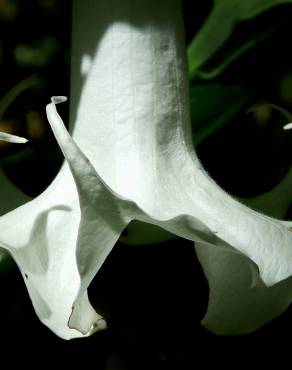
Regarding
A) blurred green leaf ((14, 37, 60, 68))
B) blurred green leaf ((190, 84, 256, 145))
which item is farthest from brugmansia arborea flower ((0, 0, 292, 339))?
blurred green leaf ((14, 37, 60, 68))

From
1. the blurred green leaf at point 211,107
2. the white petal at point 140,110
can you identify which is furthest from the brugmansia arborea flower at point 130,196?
the blurred green leaf at point 211,107

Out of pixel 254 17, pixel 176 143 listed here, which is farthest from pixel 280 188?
pixel 254 17

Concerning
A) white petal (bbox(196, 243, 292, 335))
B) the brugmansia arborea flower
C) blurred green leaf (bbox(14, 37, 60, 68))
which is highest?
blurred green leaf (bbox(14, 37, 60, 68))

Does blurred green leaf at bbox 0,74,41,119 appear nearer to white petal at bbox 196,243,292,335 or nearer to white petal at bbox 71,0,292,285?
white petal at bbox 71,0,292,285

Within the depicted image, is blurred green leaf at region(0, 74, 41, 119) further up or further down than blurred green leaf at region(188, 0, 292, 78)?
further down

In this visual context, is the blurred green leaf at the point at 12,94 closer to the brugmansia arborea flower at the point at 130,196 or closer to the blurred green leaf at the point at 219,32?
the brugmansia arborea flower at the point at 130,196

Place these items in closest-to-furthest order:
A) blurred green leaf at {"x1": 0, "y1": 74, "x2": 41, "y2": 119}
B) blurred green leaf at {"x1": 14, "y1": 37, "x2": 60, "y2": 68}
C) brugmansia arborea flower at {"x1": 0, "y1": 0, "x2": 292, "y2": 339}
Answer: brugmansia arborea flower at {"x1": 0, "y1": 0, "x2": 292, "y2": 339}, blurred green leaf at {"x1": 0, "y1": 74, "x2": 41, "y2": 119}, blurred green leaf at {"x1": 14, "y1": 37, "x2": 60, "y2": 68}

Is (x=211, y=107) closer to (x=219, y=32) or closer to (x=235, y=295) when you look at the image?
(x=219, y=32)
